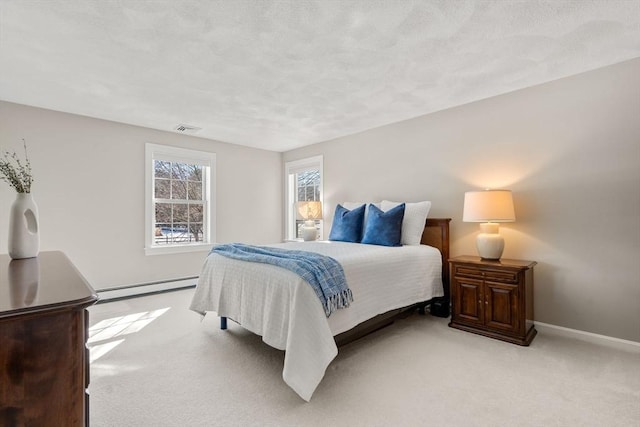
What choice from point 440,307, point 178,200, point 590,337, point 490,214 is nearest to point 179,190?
point 178,200

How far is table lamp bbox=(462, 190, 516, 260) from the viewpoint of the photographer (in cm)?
289

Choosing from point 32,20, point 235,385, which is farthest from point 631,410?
point 32,20

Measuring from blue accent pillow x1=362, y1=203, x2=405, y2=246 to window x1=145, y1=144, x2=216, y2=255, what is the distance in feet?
9.11

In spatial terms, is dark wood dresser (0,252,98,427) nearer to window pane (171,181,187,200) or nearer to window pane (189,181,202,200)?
window pane (171,181,187,200)

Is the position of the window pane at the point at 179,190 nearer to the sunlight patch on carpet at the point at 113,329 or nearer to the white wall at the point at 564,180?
the sunlight patch on carpet at the point at 113,329

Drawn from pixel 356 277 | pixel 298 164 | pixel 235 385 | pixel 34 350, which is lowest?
pixel 235 385

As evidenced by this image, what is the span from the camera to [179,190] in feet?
15.9

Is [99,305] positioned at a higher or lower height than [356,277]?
lower

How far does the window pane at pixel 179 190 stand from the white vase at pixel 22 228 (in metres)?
3.18

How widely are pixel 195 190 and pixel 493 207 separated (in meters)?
4.21

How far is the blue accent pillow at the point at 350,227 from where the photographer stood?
12.6ft

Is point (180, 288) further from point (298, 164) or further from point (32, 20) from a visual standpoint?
point (32, 20)

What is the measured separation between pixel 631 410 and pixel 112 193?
530 centimetres

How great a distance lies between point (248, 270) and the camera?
247cm
